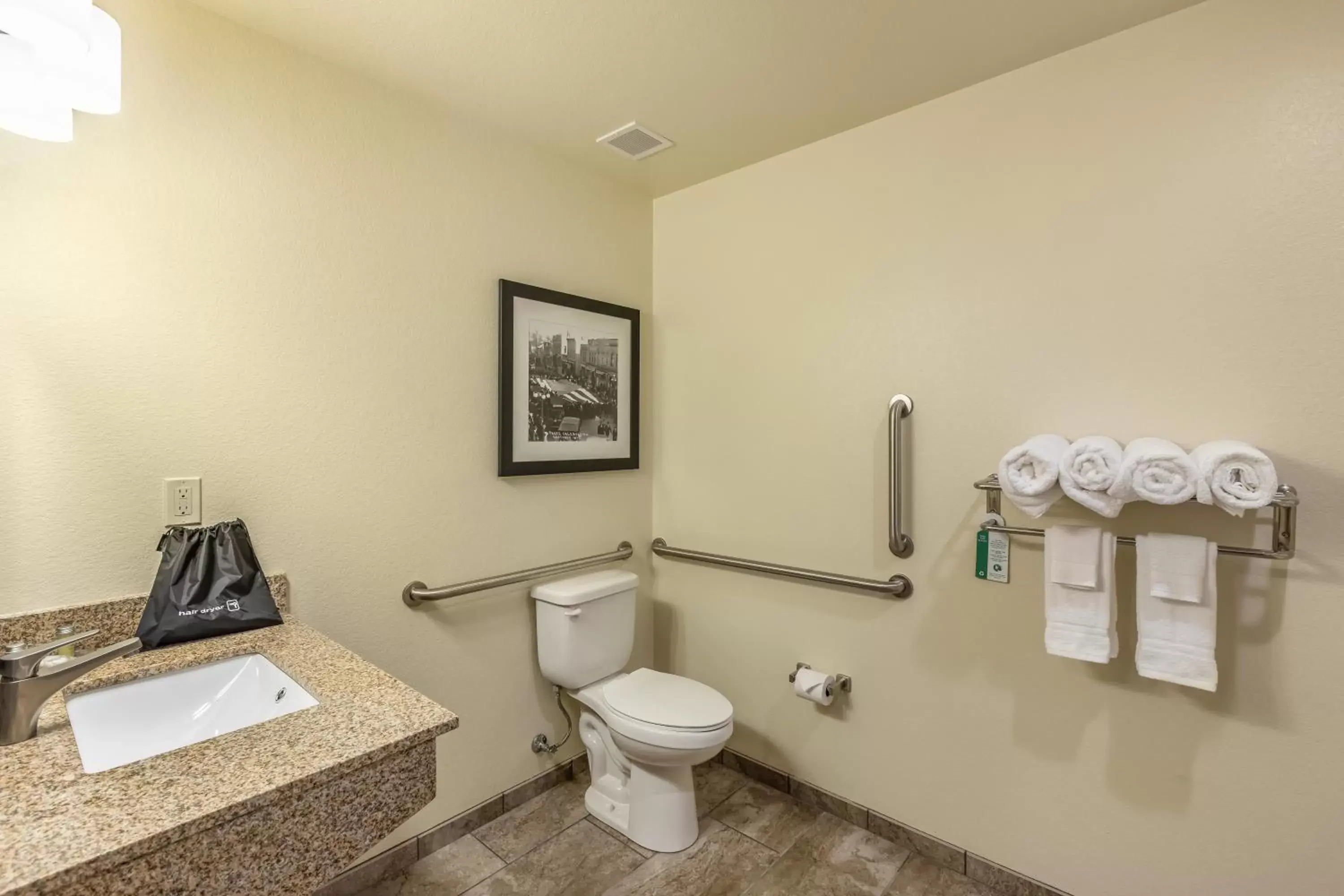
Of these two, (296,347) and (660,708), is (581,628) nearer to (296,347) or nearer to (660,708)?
(660,708)

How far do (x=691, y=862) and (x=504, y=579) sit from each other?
3.47 ft

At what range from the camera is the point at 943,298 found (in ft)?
6.28

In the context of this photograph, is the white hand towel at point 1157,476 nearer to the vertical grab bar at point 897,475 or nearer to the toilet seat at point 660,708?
the vertical grab bar at point 897,475

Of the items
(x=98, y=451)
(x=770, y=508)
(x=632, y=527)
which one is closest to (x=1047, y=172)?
(x=770, y=508)

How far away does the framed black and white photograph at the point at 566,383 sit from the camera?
2137 millimetres

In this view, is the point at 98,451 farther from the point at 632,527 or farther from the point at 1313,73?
the point at 1313,73

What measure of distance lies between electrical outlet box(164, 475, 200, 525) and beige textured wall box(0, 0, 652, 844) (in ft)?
0.07

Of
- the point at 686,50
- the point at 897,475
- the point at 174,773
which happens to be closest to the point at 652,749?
the point at 897,475

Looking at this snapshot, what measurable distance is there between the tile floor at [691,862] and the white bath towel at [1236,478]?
1.30 metres

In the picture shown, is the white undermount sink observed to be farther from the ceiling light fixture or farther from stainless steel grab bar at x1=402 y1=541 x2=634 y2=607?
the ceiling light fixture

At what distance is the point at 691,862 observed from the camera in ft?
6.28

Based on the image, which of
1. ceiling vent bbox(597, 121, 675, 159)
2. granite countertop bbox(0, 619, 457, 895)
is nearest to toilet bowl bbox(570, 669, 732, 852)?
granite countertop bbox(0, 619, 457, 895)

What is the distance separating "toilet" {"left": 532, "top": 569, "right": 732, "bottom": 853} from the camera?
1903mm

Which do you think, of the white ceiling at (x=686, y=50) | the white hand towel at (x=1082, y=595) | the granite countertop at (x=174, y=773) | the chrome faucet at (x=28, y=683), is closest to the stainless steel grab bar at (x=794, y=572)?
the white hand towel at (x=1082, y=595)
